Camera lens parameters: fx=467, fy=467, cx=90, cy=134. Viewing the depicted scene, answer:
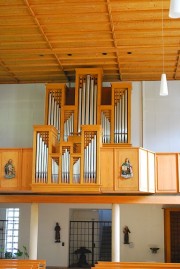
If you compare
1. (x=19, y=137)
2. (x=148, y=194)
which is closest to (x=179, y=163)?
(x=148, y=194)

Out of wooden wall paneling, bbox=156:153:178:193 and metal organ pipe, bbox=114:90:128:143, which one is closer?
wooden wall paneling, bbox=156:153:178:193

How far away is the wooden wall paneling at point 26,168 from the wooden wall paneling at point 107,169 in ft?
8.00

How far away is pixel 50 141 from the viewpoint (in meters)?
15.5

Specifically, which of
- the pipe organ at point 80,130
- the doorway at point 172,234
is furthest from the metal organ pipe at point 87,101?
the doorway at point 172,234

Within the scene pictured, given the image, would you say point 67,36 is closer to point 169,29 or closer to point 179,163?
point 169,29

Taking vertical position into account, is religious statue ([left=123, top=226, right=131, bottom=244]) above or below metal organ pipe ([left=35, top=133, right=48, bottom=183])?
below

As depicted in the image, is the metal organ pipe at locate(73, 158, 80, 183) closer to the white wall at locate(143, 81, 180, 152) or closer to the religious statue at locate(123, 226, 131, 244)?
the white wall at locate(143, 81, 180, 152)

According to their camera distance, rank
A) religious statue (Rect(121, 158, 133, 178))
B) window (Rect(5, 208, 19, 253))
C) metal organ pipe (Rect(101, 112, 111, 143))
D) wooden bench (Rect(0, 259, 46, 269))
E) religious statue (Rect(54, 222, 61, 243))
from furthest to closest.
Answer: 1. window (Rect(5, 208, 19, 253))
2. religious statue (Rect(54, 222, 61, 243))
3. metal organ pipe (Rect(101, 112, 111, 143))
4. religious statue (Rect(121, 158, 133, 178))
5. wooden bench (Rect(0, 259, 46, 269))

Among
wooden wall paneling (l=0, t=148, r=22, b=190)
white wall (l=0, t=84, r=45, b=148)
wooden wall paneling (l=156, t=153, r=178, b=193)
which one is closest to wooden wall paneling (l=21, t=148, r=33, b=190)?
wooden wall paneling (l=0, t=148, r=22, b=190)

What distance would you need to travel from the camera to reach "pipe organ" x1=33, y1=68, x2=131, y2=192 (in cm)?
1519

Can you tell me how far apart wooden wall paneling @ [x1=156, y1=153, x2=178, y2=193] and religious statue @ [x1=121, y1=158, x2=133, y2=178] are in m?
1.22

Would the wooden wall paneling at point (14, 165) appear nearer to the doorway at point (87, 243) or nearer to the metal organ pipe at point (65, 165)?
the metal organ pipe at point (65, 165)

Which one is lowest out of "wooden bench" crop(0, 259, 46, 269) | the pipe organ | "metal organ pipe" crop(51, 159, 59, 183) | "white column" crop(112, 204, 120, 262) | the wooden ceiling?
"wooden bench" crop(0, 259, 46, 269)

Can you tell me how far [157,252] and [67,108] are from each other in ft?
24.0
